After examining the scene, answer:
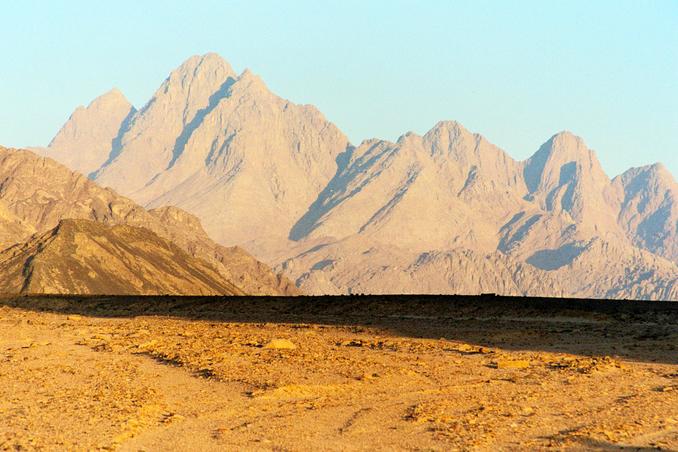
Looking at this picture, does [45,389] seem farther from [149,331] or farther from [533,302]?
[533,302]

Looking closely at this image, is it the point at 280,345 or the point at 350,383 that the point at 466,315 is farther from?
the point at 350,383

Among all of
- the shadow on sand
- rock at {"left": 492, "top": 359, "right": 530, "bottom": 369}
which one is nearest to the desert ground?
rock at {"left": 492, "top": 359, "right": 530, "bottom": 369}

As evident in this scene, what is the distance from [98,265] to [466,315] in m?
88.8

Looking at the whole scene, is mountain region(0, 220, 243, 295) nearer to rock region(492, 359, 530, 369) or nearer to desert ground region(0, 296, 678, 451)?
desert ground region(0, 296, 678, 451)

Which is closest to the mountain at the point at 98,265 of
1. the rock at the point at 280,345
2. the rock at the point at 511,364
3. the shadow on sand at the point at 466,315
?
the shadow on sand at the point at 466,315

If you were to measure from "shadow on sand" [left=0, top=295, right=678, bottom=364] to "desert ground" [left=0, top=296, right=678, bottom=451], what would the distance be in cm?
19

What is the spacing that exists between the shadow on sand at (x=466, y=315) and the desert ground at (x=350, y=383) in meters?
0.19

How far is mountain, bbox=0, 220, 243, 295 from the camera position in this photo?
111m

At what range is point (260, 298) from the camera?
56.8 m

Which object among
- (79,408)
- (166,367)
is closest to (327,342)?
(166,367)

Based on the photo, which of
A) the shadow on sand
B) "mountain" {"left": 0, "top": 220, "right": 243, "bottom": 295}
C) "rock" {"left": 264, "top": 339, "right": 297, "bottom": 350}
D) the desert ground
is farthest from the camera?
"mountain" {"left": 0, "top": 220, "right": 243, "bottom": 295}

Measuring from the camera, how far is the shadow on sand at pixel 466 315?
33.6 m

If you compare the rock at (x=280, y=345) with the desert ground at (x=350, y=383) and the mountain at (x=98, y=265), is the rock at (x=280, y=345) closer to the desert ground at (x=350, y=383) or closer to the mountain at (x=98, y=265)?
the desert ground at (x=350, y=383)

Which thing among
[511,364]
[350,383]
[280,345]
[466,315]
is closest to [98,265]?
[466,315]
